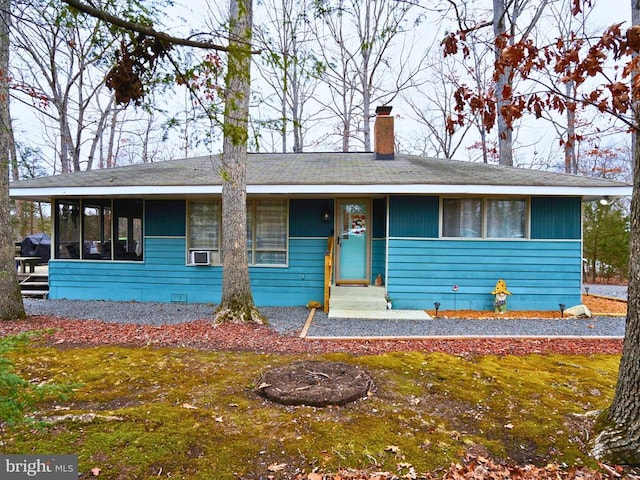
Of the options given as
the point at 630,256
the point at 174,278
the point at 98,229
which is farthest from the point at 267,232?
the point at 630,256

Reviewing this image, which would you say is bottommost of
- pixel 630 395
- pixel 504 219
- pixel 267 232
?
pixel 630 395

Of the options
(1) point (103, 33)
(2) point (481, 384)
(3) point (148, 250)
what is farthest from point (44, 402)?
(3) point (148, 250)

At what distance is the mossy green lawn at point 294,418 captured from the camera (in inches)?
93.3

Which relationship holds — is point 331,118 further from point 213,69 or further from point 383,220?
point 213,69

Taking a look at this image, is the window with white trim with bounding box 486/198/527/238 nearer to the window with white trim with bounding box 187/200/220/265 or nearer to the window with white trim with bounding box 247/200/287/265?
the window with white trim with bounding box 247/200/287/265

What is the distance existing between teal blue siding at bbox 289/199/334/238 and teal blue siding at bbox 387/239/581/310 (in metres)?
1.67

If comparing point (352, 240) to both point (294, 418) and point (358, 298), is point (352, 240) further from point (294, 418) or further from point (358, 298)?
point (294, 418)

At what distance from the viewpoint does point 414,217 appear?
794 cm

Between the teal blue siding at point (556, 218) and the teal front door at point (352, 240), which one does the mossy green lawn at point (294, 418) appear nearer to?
the teal blue siding at point (556, 218)

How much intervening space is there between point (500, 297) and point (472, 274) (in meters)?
0.71

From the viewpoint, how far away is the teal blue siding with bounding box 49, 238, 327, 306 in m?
8.69

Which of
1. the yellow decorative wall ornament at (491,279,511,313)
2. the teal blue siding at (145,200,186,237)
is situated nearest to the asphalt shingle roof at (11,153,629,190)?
the teal blue siding at (145,200,186,237)

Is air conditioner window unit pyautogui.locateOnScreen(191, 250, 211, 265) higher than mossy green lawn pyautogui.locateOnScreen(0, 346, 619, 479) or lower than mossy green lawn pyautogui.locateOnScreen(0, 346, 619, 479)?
higher

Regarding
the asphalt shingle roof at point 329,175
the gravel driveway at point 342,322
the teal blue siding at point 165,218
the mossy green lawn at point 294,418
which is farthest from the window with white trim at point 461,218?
the teal blue siding at point 165,218
